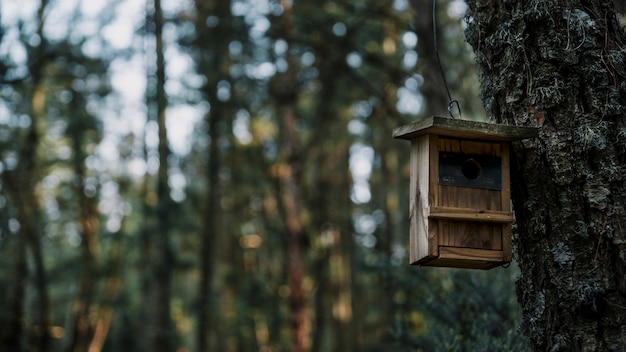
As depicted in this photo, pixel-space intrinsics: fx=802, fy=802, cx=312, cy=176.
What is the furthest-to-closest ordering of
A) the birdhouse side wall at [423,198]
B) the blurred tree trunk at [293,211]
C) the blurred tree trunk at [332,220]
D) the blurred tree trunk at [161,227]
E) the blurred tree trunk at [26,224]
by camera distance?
the blurred tree trunk at [332,220] < the blurred tree trunk at [161,227] < the blurred tree trunk at [26,224] < the blurred tree trunk at [293,211] < the birdhouse side wall at [423,198]

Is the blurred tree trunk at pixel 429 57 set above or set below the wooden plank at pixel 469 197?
above

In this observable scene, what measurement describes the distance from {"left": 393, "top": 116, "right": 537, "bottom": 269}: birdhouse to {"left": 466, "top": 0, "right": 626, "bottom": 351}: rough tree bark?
0.09 metres

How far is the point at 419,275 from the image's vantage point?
8.95 meters

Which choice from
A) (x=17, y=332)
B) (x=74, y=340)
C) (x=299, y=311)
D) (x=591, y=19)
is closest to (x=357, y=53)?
(x=299, y=311)

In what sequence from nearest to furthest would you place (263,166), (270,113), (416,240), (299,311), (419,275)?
(416,240) → (419,275) → (299,311) → (263,166) → (270,113)

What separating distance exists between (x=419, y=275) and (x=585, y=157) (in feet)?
18.0

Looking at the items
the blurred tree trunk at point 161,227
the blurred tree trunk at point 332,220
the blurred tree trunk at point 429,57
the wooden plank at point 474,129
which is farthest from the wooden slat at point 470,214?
the blurred tree trunk at point 332,220

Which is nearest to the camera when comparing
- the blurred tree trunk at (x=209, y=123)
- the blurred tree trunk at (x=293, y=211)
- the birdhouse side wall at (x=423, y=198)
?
the birdhouse side wall at (x=423, y=198)

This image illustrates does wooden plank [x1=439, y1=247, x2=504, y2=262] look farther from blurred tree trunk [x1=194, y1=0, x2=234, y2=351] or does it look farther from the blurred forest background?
blurred tree trunk [x1=194, y1=0, x2=234, y2=351]

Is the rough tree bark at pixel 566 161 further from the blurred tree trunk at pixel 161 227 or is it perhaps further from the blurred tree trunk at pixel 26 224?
the blurred tree trunk at pixel 26 224

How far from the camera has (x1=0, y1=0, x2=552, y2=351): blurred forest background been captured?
41.0 feet

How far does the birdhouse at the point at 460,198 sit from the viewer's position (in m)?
3.75

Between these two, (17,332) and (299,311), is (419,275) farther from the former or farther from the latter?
(17,332)

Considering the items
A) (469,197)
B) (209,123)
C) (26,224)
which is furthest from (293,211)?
(469,197)
